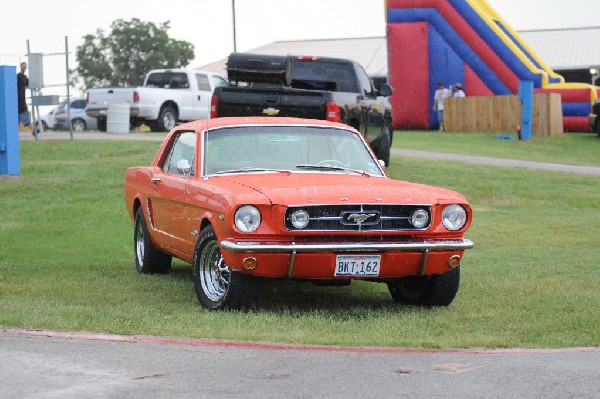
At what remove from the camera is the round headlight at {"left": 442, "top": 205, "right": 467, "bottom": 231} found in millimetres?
9422

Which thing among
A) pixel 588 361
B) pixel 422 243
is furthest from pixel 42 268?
pixel 588 361

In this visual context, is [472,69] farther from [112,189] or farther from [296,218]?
[296,218]

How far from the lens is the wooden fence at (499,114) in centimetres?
3741

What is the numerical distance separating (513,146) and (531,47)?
30754 millimetres

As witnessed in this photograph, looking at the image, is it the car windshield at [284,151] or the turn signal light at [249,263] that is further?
the car windshield at [284,151]

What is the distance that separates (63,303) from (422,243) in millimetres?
2852

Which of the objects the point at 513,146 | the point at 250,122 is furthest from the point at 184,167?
the point at 513,146

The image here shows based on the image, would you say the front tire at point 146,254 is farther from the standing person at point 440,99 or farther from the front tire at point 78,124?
the front tire at point 78,124

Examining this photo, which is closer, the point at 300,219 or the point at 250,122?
the point at 300,219

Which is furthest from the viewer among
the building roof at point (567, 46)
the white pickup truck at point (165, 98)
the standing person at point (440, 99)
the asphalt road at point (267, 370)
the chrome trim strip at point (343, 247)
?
the building roof at point (567, 46)

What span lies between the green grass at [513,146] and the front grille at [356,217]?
20108 millimetres

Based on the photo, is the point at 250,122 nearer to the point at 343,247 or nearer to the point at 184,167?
the point at 184,167

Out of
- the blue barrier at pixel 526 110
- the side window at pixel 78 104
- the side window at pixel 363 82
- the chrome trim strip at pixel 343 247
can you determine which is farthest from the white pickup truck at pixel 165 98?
the chrome trim strip at pixel 343 247

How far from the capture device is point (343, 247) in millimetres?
8953
